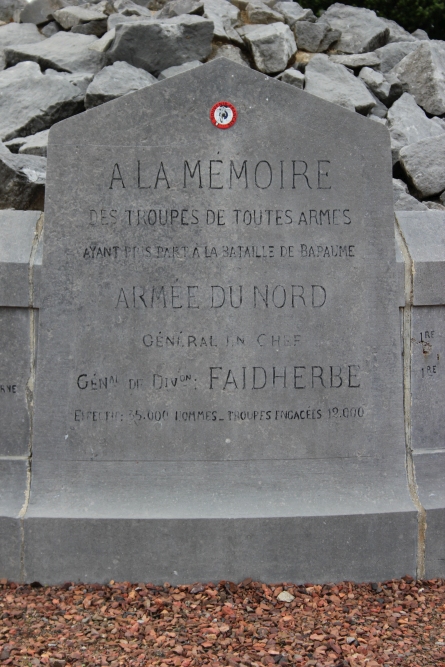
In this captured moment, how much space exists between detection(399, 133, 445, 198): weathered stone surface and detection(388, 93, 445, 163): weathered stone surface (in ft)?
0.88

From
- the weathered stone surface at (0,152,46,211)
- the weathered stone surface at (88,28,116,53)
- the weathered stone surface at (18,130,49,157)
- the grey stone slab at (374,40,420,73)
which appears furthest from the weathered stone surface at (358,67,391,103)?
the weathered stone surface at (0,152,46,211)

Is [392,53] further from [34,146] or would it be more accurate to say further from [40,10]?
[34,146]

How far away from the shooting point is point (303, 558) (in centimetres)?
375

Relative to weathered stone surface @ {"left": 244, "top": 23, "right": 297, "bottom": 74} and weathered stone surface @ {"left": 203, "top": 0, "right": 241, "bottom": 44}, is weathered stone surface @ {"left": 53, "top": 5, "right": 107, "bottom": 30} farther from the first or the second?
weathered stone surface @ {"left": 244, "top": 23, "right": 297, "bottom": 74}

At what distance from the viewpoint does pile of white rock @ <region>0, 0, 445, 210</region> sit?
6.26 meters

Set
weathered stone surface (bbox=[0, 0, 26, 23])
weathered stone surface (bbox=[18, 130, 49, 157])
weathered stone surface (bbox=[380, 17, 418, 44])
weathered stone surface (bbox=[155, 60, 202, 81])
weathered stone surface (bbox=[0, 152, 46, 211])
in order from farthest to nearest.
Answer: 1. weathered stone surface (bbox=[0, 0, 26, 23])
2. weathered stone surface (bbox=[380, 17, 418, 44])
3. weathered stone surface (bbox=[155, 60, 202, 81])
4. weathered stone surface (bbox=[18, 130, 49, 157])
5. weathered stone surface (bbox=[0, 152, 46, 211])

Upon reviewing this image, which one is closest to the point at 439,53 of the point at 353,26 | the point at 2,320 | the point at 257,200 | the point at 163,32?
the point at 353,26

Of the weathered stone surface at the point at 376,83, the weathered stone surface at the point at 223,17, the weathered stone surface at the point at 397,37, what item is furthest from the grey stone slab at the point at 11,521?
the weathered stone surface at the point at 397,37

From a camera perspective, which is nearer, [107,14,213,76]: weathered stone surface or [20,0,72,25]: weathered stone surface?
[107,14,213,76]: weathered stone surface

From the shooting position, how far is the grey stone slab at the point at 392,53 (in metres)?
8.00

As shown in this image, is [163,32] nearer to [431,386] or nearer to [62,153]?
[62,153]

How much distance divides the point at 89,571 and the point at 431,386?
221cm

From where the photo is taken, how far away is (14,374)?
150 inches

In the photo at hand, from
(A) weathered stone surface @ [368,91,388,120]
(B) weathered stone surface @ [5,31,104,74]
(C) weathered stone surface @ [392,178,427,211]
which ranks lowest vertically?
(C) weathered stone surface @ [392,178,427,211]
